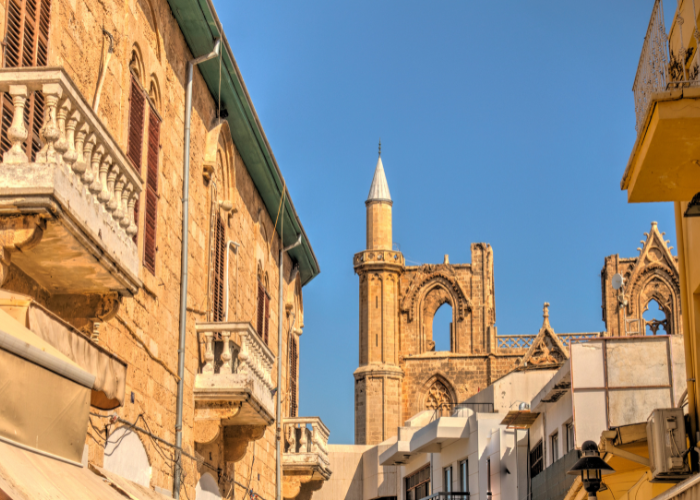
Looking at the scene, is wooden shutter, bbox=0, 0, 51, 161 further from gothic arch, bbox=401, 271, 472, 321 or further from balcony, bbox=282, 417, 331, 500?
gothic arch, bbox=401, 271, 472, 321

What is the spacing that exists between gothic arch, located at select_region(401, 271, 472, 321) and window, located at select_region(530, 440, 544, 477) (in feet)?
116

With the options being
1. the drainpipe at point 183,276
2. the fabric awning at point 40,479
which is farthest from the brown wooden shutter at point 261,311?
the fabric awning at point 40,479

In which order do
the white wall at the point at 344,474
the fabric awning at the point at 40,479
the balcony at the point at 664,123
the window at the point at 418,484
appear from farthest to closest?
the white wall at the point at 344,474, the window at the point at 418,484, the balcony at the point at 664,123, the fabric awning at the point at 40,479

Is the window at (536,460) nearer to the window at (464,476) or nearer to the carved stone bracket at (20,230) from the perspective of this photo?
the window at (464,476)

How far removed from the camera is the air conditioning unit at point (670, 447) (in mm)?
9031

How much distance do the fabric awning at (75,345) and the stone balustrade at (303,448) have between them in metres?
11.4

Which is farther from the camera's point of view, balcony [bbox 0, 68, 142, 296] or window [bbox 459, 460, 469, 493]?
window [bbox 459, 460, 469, 493]

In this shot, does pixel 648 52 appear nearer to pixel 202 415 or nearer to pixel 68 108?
pixel 68 108

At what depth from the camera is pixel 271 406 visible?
45.4 feet

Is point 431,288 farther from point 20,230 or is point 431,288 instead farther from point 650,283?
point 20,230

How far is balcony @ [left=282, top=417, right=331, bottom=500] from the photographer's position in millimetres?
18719

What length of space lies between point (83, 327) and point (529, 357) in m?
49.0

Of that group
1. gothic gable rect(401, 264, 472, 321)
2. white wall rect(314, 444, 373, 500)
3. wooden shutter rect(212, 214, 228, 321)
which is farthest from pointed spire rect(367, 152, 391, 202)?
wooden shutter rect(212, 214, 228, 321)

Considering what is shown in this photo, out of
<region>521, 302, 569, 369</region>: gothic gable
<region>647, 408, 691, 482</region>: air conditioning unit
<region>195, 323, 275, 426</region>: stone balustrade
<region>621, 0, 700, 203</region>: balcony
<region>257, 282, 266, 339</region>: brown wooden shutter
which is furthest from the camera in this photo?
<region>521, 302, 569, 369</region>: gothic gable
